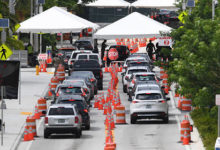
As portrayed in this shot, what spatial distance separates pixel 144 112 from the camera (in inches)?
1378

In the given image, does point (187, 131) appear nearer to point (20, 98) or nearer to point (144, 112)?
point (144, 112)

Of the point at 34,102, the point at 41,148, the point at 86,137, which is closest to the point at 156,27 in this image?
the point at 34,102

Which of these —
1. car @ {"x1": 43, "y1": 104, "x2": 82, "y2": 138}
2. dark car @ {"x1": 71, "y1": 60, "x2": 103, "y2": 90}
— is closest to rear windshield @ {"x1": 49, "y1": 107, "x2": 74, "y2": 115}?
car @ {"x1": 43, "y1": 104, "x2": 82, "y2": 138}

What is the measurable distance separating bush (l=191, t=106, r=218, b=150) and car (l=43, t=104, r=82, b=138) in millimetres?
4989

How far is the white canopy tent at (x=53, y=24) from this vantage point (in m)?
52.6

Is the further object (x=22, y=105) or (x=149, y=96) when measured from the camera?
(x=22, y=105)

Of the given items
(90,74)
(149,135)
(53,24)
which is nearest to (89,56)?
(53,24)

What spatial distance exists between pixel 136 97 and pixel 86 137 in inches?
Result: 172

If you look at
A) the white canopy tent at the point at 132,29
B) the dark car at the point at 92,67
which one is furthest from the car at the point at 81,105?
the dark car at the point at 92,67

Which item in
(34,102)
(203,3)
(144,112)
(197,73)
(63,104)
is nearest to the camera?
(197,73)

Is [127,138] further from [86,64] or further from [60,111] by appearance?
[86,64]

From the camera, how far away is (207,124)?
33.1 metres

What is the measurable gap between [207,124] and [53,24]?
73.4ft

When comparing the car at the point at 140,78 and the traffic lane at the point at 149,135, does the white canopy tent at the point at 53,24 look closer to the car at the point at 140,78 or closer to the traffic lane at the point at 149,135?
the car at the point at 140,78
